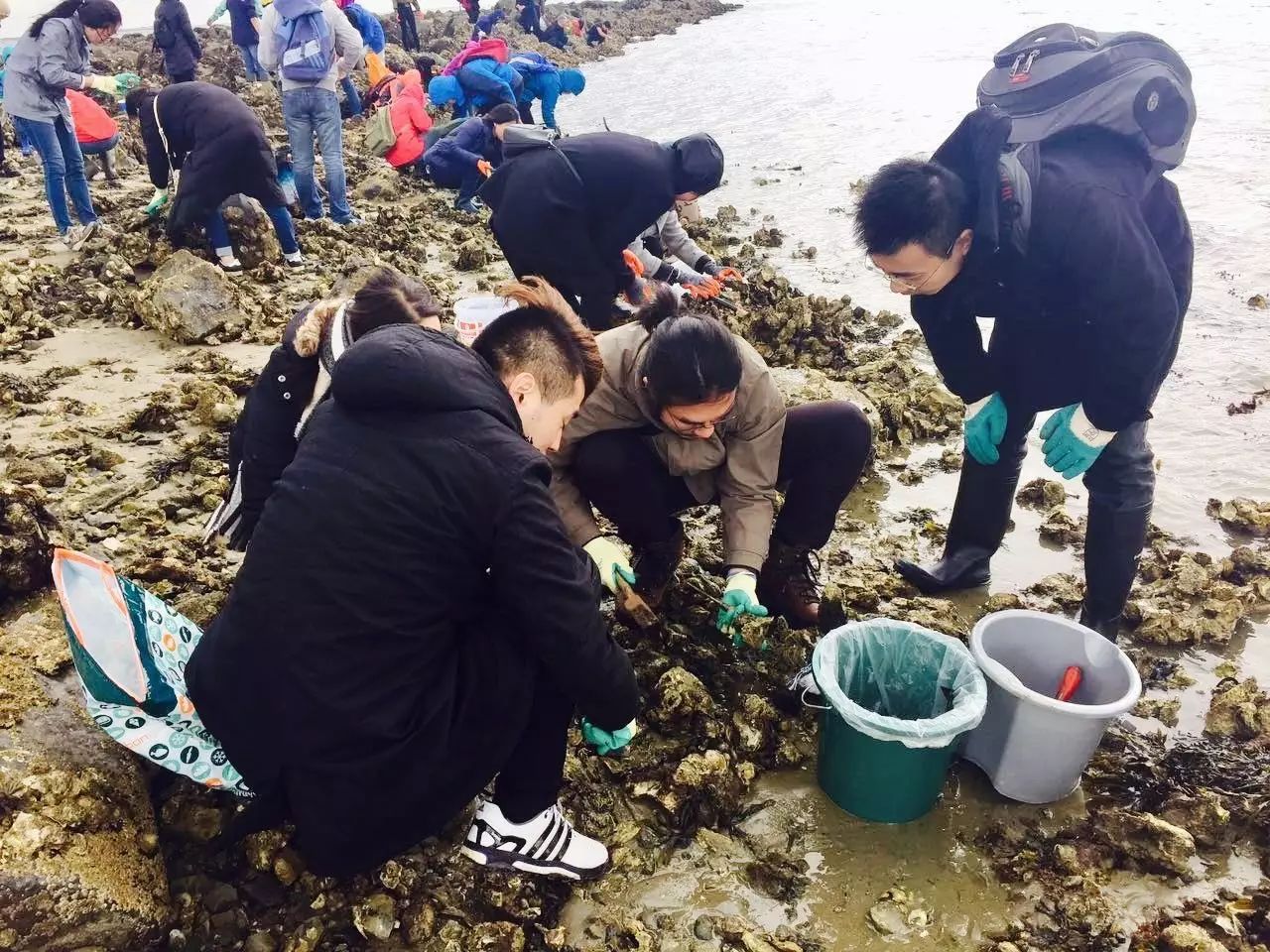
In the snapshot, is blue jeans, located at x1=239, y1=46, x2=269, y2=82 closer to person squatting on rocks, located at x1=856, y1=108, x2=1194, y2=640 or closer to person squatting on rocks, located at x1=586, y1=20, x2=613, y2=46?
person squatting on rocks, located at x1=586, y1=20, x2=613, y2=46

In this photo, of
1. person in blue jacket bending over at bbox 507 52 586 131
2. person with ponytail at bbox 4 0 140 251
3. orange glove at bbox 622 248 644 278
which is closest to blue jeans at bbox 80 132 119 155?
person with ponytail at bbox 4 0 140 251

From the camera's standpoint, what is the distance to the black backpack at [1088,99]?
2209 mm

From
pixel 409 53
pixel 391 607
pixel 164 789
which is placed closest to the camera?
pixel 391 607

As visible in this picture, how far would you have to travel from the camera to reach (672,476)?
2.79 meters

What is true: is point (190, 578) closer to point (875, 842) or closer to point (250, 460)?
point (250, 460)

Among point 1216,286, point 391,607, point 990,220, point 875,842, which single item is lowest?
point 875,842

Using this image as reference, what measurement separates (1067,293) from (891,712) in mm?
1252

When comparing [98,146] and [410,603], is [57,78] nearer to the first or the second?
[98,146]

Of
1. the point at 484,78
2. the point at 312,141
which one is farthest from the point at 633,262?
the point at 484,78

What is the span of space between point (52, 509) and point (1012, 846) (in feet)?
11.2

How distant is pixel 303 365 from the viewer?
2.45 m

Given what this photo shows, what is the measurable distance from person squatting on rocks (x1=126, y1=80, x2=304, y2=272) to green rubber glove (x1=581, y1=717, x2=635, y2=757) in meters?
4.83

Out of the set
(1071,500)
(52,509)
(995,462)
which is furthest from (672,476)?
(52,509)

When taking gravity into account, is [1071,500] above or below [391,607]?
below
